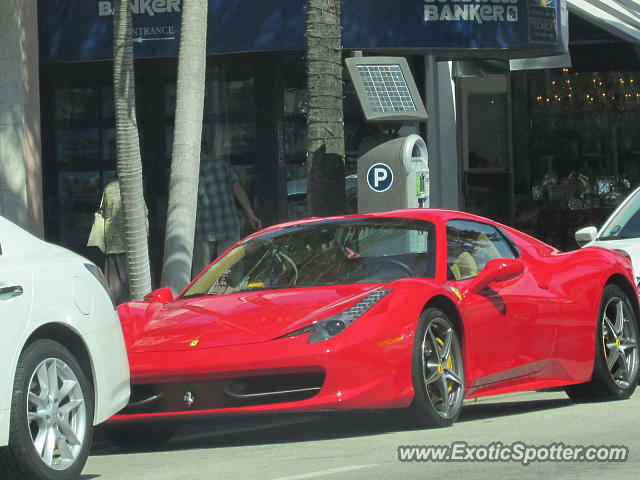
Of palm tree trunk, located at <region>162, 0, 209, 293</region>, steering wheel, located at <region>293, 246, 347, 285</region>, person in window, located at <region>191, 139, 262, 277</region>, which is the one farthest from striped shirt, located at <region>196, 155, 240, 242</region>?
steering wheel, located at <region>293, 246, 347, 285</region>

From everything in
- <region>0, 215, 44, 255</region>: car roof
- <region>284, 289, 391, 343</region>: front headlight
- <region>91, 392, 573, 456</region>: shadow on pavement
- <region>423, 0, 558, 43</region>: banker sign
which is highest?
<region>423, 0, 558, 43</region>: banker sign

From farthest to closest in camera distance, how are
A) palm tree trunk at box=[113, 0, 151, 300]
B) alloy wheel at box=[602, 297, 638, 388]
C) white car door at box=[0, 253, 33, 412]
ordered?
palm tree trunk at box=[113, 0, 151, 300] < alloy wheel at box=[602, 297, 638, 388] < white car door at box=[0, 253, 33, 412]

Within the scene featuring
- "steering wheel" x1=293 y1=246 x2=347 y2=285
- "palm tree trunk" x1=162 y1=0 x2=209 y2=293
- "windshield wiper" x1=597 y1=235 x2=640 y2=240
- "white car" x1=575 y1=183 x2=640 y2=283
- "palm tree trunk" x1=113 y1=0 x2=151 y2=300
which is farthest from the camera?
"palm tree trunk" x1=162 y1=0 x2=209 y2=293

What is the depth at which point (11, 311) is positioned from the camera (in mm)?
6445

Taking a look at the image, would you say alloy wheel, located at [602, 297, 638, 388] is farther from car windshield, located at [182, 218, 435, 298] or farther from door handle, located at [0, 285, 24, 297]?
door handle, located at [0, 285, 24, 297]

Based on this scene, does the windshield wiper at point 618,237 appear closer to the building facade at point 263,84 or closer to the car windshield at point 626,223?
the car windshield at point 626,223

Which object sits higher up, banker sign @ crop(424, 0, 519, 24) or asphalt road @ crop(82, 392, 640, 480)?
banker sign @ crop(424, 0, 519, 24)

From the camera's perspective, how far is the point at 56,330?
22.6ft

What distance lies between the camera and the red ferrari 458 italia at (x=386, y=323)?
771cm

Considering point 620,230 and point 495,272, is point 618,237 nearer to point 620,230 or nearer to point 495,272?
point 620,230

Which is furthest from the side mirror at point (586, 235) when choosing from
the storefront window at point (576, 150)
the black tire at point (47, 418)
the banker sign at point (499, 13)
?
the storefront window at point (576, 150)

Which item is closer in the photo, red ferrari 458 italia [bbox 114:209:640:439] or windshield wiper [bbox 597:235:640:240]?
red ferrari 458 italia [bbox 114:209:640:439]

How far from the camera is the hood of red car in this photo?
7.89 meters

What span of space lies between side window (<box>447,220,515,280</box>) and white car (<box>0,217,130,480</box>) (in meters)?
2.36
